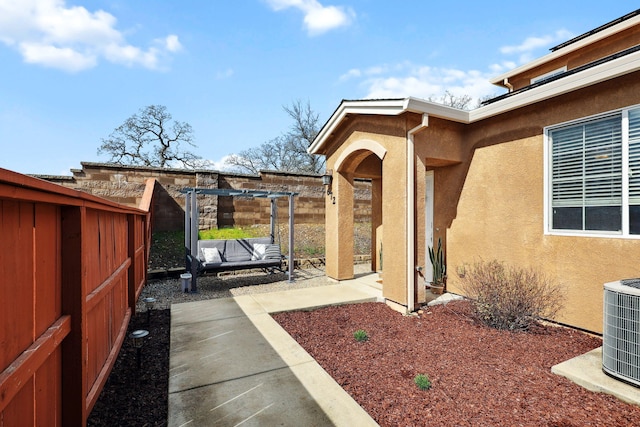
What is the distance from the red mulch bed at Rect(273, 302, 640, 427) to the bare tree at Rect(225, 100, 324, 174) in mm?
25004

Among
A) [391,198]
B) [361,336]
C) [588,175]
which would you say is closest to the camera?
[361,336]

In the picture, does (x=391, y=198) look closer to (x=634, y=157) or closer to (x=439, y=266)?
(x=439, y=266)

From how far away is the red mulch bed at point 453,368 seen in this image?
267cm

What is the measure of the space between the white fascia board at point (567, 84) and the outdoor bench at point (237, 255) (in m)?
5.67

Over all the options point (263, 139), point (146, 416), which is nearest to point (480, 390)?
point (146, 416)

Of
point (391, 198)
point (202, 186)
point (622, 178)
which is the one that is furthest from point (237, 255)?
point (622, 178)

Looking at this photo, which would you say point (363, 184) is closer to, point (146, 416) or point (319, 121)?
point (146, 416)

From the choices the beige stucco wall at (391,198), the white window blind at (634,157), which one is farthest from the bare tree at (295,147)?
the white window blind at (634,157)

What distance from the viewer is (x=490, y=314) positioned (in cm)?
465

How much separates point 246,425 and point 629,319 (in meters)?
3.72

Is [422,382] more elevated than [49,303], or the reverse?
[49,303]

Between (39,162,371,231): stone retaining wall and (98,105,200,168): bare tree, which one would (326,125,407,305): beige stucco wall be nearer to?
(39,162,371,231): stone retaining wall

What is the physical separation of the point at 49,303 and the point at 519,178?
6.07 m

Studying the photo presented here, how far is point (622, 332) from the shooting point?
305cm
